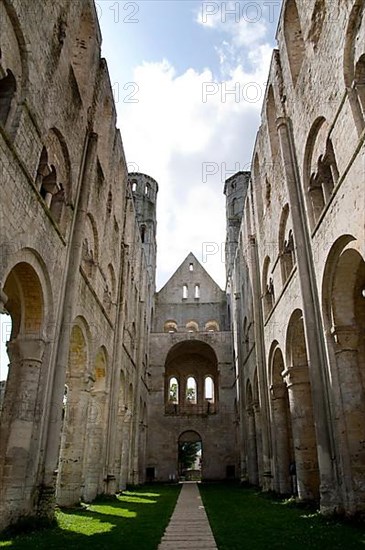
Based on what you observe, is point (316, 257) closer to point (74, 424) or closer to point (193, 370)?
point (74, 424)

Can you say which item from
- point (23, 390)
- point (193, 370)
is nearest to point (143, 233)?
point (193, 370)

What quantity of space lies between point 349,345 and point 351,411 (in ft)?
5.02

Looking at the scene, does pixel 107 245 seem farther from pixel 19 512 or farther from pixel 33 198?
pixel 19 512

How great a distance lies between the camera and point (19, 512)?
9359 millimetres

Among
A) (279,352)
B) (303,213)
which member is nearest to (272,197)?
(303,213)

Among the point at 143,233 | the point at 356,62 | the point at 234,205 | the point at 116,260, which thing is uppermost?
the point at 234,205

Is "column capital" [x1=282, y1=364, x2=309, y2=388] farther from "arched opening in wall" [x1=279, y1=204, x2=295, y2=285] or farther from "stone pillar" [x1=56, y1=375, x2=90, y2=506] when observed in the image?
"stone pillar" [x1=56, y1=375, x2=90, y2=506]

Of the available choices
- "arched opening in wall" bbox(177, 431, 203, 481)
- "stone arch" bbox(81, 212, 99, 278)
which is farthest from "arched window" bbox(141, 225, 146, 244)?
"stone arch" bbox(81, 212, 99, 278)

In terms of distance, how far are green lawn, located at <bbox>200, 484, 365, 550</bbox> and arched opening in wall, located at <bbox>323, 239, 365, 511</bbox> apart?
1.25 m

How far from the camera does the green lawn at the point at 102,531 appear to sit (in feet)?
25.0

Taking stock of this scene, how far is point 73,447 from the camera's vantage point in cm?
Result: 1402

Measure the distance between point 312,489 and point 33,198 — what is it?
37.1 feet

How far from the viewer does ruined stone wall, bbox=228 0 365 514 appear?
984 cm

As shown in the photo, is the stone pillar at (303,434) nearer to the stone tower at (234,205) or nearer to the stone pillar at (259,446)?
the stone pillar at (259,446)
